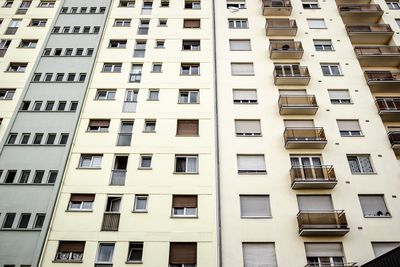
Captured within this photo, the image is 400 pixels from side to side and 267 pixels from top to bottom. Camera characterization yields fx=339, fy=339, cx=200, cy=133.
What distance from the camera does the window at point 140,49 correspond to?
23609 millimetres

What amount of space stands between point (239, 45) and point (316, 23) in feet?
21.4

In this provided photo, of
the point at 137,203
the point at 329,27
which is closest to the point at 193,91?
the point at 137,203

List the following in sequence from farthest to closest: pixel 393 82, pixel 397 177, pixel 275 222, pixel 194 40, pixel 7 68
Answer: pixel 194 40 → pixel 7 68 → pixel 393 82 → pixel 397 177 → pixel 275 222

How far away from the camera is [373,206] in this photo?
17031 mm

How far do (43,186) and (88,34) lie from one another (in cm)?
1224

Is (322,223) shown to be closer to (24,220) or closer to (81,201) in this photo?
(81,201)

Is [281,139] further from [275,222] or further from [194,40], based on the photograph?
[194,40]

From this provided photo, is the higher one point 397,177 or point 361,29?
point 361,29

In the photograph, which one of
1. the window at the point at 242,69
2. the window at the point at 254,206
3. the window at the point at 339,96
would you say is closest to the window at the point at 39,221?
the window at the point at 254,206

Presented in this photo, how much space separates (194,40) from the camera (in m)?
24.4

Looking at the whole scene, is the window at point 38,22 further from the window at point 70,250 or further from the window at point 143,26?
the window at point 70,250

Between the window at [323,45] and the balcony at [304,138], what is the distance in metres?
7.75

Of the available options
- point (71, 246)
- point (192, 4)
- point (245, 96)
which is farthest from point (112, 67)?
point (71, 246)

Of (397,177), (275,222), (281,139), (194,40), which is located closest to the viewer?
(275,222)
